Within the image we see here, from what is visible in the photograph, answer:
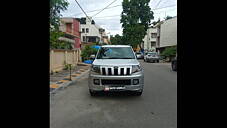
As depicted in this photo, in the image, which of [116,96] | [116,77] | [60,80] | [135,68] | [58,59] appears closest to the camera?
[116,77]

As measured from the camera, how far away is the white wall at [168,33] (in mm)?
30439

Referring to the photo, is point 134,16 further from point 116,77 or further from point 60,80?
point 116,77

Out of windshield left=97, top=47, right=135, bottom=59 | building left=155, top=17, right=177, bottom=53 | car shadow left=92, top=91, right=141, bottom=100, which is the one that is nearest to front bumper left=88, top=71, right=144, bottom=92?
car shadow left=92, top=91, right=141, bottom=100

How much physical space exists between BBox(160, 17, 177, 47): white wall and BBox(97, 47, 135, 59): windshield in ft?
83.4

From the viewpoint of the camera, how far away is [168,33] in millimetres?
32438

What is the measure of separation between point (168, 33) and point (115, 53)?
28.5 meters

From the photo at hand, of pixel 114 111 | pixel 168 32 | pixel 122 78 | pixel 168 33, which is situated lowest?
pixel 114 111

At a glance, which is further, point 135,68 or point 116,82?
point 135,68

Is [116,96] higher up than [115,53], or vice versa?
[115,53]

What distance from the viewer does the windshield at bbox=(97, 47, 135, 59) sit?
621 centimetres

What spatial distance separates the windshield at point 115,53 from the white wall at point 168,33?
25.4 m

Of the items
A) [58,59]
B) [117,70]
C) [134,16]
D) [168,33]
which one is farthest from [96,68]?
[134,16]
